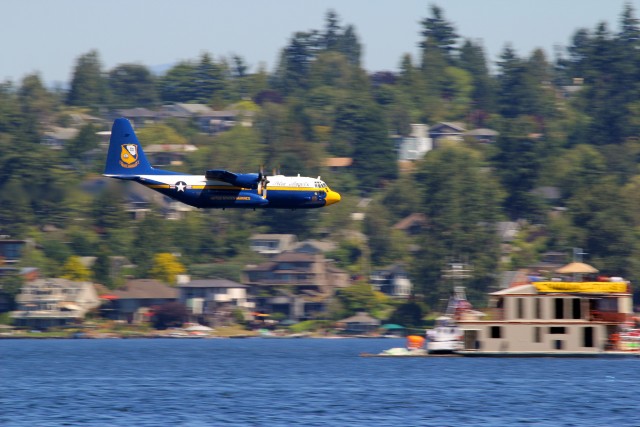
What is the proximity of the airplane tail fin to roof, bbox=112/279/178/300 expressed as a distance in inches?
3373

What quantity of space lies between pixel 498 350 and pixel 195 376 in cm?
2166

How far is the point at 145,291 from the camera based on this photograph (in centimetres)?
18562

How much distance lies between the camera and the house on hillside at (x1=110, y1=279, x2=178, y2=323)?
601ft

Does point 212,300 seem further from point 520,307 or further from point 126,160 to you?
point 520,307

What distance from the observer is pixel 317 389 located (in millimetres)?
81875

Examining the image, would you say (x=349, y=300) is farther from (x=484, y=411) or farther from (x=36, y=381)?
(x=484, y=411)

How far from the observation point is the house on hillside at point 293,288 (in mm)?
190625

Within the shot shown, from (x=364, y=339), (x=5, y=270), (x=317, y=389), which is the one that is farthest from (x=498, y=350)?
(x=5, y=270)

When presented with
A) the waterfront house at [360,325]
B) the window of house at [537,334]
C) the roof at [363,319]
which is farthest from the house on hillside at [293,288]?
the window of house at [537,334]

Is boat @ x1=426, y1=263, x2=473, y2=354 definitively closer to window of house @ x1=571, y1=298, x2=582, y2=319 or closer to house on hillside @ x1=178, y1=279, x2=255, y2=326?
window of house @ x1=571, y1=298, x2=582, y2=319

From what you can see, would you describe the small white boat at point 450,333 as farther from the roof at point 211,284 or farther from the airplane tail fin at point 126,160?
the roof at point 211,284

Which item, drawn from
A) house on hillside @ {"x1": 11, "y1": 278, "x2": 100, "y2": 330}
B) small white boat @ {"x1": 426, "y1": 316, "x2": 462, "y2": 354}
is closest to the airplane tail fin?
small white boat @ {"x1": 426, "y1": 316, "x2": 462, "y2": 354}

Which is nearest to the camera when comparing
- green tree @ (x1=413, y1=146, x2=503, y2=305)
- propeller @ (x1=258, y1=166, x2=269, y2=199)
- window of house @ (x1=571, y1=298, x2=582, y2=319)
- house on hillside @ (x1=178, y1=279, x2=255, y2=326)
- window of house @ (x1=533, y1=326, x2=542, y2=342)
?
propeller @ (x1=258, y1=166, x2=269, y2=199)

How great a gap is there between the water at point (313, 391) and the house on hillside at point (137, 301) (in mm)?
58868
